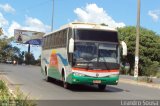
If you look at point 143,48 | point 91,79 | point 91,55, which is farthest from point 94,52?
point 143,48

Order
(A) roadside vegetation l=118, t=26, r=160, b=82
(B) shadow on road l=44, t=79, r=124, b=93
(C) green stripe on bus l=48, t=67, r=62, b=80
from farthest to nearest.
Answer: (A) roadside vegetation l=118, t=26, r=160, b=82
(C) green stripe on bus l=48, t=67, r=62, b=80
(B) shadow on road l=44, t=79, r=124, b=93

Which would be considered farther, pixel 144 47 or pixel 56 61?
pixel 144 47

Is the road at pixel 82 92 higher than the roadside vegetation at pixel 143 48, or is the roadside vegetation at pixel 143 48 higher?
the roadside vegetation at pixel 143 48

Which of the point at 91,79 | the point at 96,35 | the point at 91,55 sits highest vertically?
the point at 96,35

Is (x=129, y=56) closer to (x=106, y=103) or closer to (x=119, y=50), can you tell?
(x=119, y=50)

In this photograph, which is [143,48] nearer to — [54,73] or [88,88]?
[54,73]

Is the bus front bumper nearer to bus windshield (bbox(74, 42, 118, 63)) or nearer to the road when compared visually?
the road

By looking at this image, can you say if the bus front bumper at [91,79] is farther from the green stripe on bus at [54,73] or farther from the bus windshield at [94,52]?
the green stripe on bus at [54,73]

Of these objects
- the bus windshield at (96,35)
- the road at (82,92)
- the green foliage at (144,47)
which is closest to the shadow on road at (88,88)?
the road at (82,92)

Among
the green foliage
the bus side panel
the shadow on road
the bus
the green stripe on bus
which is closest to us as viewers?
the bus

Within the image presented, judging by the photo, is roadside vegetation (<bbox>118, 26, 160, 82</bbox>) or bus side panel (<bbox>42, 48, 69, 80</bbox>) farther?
roadside vegetation (<bbox>118, 26, 160, 82</bbox>)

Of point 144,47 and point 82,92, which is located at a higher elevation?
point 144,47

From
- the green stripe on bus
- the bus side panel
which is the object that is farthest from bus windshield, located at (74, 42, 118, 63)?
the green stripe on bus

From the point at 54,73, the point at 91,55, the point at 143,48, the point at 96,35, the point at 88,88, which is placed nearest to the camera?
the point at 91,55
